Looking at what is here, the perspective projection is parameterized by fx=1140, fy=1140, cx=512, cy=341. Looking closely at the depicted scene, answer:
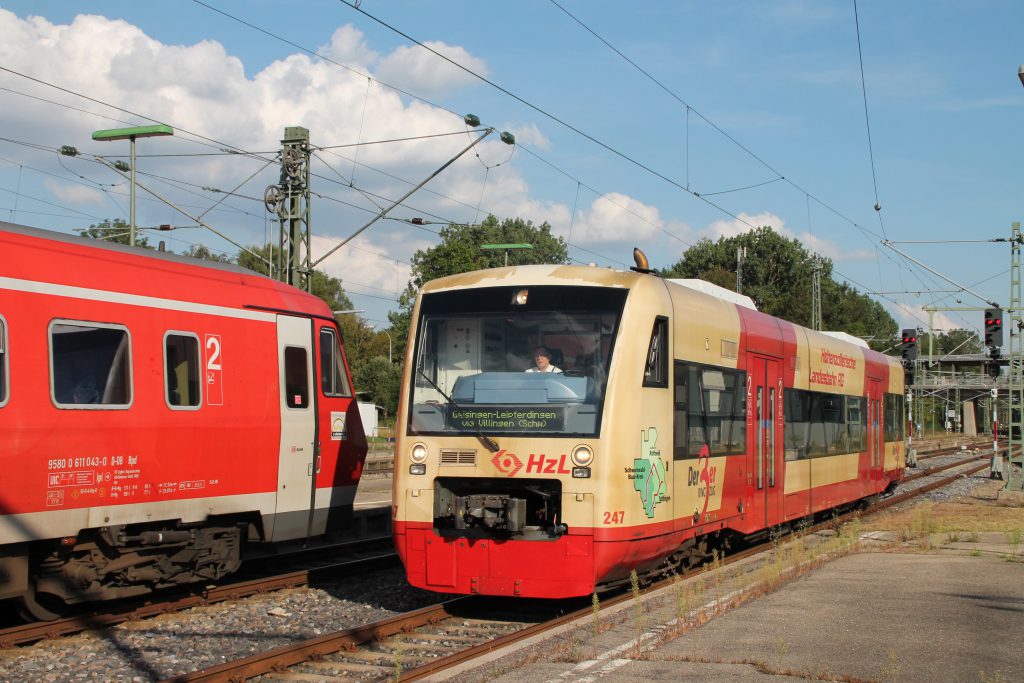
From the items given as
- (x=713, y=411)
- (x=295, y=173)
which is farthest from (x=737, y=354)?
(x=295, y=173)

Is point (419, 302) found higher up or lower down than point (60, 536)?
higher up

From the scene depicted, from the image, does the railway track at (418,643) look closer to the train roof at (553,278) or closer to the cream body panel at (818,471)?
the train roof at (553,278)

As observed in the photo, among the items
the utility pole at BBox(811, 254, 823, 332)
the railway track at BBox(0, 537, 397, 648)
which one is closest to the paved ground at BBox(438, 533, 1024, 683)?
the railway track at BBox(0, 537, 397, 648)

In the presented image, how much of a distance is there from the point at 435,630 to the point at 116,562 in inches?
124

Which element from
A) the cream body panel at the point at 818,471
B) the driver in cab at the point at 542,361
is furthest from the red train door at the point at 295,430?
the cream body panel at the point at 818,471

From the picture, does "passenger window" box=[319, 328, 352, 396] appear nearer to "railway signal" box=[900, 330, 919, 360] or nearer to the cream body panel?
the cream body panel

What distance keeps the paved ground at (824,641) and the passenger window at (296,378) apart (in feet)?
15.2

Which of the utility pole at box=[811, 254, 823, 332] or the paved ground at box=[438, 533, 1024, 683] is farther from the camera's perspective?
the utility pole at box=[811, 254, 823, 332]

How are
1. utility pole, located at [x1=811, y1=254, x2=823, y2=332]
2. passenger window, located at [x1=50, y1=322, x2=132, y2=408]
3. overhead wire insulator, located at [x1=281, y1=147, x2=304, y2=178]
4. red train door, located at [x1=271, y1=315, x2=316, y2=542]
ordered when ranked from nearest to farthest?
passenger window, located at [x1=50, y1=322, x2=132, y2=408] → red train door, located at [x1=271, y1=315, x2=316, y2=542] → overhead wire insulator, located at [x1=281, y1=147, x2=304, y2=178] → utility pole, located at [x1=811, y1=254, x2=823, y2=332]

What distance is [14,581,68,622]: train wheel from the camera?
10.3 m

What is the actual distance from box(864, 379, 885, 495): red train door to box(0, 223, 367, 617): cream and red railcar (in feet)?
38.9

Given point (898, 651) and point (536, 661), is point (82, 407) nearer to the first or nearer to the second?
point (536, 661)

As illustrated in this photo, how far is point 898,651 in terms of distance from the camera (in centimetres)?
854

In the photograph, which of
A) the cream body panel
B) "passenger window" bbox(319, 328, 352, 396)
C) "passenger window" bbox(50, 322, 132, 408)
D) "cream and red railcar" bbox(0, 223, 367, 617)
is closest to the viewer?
"cream and red railcar" bbox(0, 223, 367, 617)
